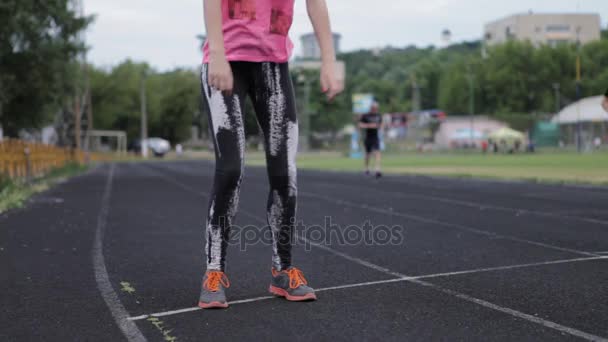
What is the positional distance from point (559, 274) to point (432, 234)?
2.16 m

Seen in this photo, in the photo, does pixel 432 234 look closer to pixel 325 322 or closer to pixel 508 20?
pixel 325 322

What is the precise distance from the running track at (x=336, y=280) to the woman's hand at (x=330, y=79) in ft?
3.65

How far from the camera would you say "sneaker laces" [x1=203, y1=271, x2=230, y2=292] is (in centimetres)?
346

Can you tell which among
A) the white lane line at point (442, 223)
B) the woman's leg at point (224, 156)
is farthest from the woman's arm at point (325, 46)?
the white lane line at point (442, 223)

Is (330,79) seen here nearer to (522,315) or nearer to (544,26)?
(522,315)

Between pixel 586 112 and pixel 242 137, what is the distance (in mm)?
59034

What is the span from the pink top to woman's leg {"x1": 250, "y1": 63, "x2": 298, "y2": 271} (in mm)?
79

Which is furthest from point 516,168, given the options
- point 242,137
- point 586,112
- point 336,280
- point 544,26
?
point 544,26

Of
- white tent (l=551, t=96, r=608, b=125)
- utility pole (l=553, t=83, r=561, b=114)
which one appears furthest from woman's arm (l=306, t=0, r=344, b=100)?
utility pole (l=553, t=83, r=561, b=114)

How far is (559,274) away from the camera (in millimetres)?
4266

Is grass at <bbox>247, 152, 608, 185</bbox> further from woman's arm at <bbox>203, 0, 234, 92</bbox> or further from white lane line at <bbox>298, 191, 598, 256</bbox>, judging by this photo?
white lane line at <bbox>298, 191, 598, 256</bbox>

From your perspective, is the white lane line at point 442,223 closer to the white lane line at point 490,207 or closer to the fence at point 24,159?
the white lane line at point 490,207

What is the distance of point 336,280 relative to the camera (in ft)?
13.7

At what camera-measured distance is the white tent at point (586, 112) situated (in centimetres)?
5438
